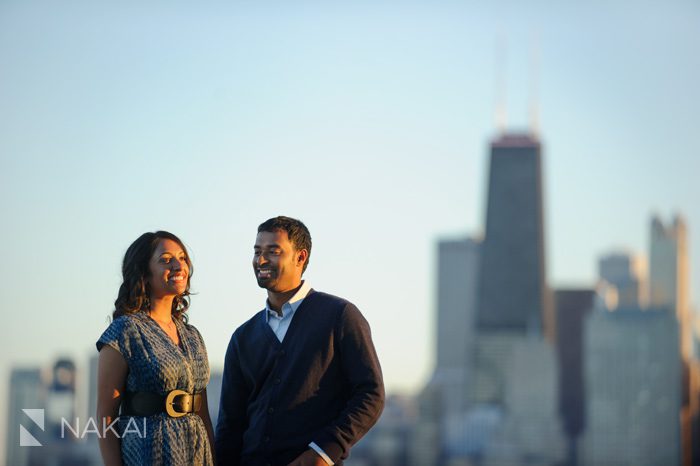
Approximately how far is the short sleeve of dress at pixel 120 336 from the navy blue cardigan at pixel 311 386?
632 millimetres

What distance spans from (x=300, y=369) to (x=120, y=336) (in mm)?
840

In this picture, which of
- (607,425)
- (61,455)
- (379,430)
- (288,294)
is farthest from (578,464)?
(288,294)

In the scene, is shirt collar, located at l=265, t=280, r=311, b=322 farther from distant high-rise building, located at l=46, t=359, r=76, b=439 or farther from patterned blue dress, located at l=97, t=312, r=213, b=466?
distant high-rise building, located at l=46, t=359, r=76, b=439

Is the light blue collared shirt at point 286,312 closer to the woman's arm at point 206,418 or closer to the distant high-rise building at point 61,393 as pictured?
the woman's arm at point 206,418

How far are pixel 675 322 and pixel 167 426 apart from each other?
Answer: 187 meters

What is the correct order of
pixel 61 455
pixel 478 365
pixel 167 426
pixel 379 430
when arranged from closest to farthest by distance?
pixel 167 426, pixel 61 455, pixel 379 430, pixel 478 365

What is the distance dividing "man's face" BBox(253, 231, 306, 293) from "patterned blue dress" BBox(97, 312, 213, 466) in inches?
20.0

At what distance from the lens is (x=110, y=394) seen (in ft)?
25.6

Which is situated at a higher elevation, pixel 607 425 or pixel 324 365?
pixel 324 365

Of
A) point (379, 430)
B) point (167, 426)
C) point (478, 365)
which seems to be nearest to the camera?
point (167, 426)

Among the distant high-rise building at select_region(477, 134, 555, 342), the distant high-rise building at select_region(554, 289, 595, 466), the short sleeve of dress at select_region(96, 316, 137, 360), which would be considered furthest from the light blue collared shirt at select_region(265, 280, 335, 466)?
the distant high-rise building at select_region(554, 289, 595, 466)

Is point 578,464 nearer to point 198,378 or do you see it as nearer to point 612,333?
point 612,333

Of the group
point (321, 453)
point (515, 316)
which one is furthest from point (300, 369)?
point (515, 316)

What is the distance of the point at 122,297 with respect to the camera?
7996mm
